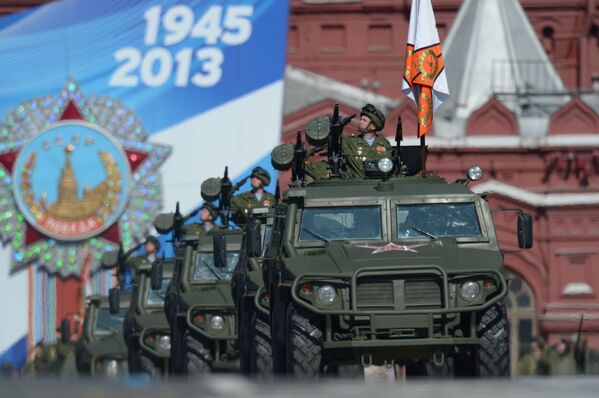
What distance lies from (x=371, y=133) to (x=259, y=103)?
29.4 metres

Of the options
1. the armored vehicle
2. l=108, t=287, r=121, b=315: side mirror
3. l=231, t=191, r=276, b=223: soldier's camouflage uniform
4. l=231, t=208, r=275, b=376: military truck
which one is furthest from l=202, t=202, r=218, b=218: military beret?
l=231, t=208, r=275, b=376: military truck

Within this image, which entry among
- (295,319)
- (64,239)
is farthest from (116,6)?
(295,319)

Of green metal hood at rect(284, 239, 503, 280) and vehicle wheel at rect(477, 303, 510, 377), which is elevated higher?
green metal hood at rect(284, 239, 503, 280)

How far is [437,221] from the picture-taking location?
18203 mm

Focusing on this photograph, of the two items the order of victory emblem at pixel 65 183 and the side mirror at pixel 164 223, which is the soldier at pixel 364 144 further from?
the order of victory emblem at pixel 65 183

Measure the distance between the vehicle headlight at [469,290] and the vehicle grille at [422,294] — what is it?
213 millimetres

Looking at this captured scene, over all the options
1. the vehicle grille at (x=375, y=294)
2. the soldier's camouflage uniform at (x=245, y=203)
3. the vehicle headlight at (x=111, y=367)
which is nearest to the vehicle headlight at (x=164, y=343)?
the soldier's camouflage uniform at (x=245, y=203)

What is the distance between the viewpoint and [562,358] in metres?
27.2

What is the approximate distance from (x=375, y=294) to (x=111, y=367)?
12.4m

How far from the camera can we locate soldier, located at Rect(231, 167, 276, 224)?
25.9 m

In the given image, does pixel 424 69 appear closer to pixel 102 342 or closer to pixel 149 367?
pixel 149 367

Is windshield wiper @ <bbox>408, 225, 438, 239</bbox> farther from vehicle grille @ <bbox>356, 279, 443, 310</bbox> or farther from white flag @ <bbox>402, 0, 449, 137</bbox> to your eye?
white flag @ <bbox>402, 0, 449, 137</bbox>

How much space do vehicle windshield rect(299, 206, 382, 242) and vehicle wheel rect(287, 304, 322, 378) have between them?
3.75 feet

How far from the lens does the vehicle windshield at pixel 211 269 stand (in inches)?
949
